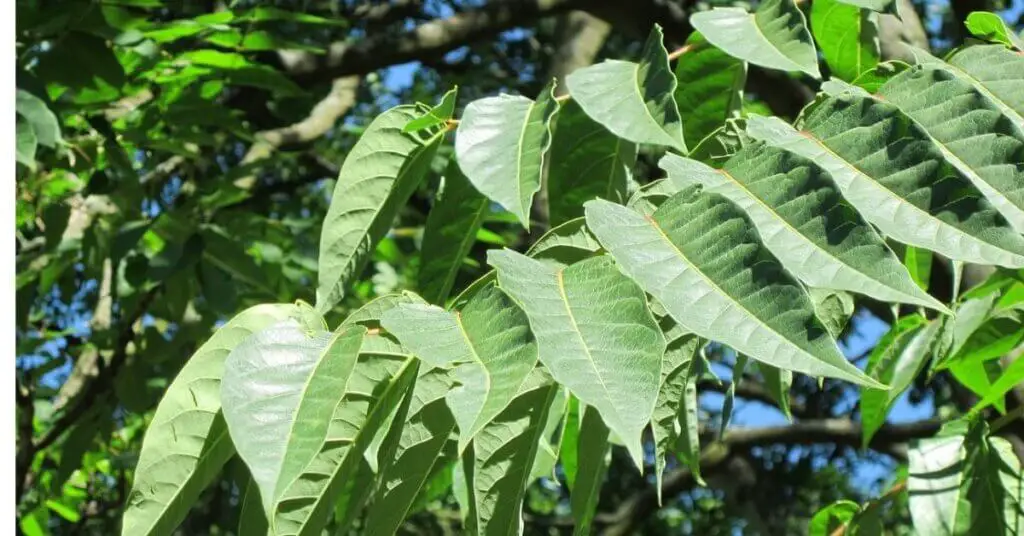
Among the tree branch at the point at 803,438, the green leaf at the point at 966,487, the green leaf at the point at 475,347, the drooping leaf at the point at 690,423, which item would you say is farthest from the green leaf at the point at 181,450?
the tree branch at the point at 803,438

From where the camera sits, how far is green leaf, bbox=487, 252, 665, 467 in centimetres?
59

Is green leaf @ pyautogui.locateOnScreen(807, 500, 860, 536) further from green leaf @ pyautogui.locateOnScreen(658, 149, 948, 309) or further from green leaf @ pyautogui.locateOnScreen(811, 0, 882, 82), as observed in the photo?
green leaf @ pyautogui.locateOnScreen(658, 149, 948, 309)

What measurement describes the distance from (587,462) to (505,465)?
103 millimetres

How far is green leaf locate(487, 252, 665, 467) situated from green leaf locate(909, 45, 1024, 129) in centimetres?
34

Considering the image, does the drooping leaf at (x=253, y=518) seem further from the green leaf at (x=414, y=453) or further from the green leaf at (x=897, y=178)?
the green leaf at (x=897, y=178)

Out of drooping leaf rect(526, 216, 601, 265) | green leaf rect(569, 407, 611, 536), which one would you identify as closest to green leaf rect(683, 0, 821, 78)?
drooping leaf rect(526, 216, 601, 265)

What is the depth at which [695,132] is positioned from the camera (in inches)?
45.2

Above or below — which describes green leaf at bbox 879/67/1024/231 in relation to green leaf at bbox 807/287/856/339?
above

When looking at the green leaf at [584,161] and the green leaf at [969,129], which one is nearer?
the green leaf at [969,129]

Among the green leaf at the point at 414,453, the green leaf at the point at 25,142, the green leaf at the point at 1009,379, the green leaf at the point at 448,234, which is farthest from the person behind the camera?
the green leaf at the point at 25,142

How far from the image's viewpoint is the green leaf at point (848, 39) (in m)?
1.24

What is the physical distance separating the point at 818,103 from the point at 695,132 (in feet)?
1.03

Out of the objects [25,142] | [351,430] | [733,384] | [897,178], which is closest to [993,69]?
[897,178]

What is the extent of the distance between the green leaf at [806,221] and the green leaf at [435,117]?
0.29 m
